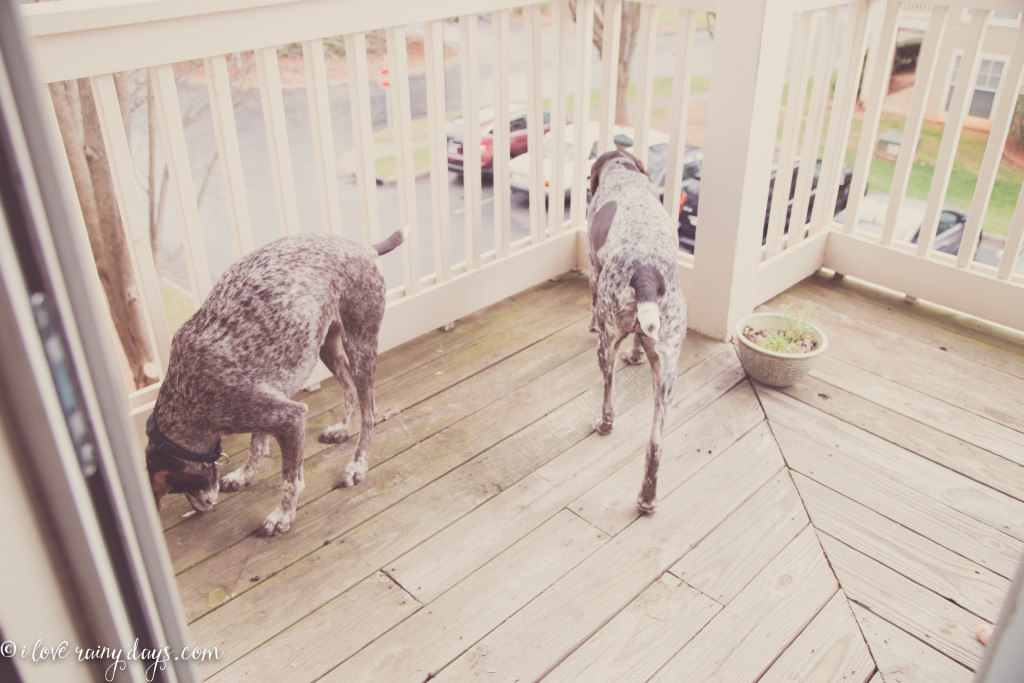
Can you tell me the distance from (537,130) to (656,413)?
1.51 m

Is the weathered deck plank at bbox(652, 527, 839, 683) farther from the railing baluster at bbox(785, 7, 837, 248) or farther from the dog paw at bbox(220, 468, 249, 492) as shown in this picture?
the railing baluster at bbox(785, 7, 837, 248)

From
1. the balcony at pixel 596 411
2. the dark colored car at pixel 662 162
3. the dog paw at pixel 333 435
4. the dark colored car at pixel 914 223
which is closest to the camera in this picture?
the balcony at pixel 596 411

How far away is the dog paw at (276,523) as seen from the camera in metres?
2.34

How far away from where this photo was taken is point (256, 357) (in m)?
2.10

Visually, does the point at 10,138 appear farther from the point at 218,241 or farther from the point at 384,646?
the point at 218,241

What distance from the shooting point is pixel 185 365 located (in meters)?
2.06

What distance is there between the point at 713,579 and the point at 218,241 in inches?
298

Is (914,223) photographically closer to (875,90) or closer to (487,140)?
(875,90)

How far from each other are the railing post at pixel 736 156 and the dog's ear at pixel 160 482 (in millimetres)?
2167

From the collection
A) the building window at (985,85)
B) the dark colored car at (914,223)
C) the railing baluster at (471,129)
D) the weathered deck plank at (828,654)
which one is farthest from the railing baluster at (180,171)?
the building window at (985,85)

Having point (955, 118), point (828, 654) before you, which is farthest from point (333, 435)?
point (955, 118)

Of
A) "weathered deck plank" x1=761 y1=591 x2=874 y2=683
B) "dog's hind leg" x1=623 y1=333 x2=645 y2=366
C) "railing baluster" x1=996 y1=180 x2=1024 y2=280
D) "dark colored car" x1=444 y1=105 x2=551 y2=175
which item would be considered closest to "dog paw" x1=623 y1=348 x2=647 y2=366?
"dog's hind leg" x1=623 y1=333 x2=645 y2=366

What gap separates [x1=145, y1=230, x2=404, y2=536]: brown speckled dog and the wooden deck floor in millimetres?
308

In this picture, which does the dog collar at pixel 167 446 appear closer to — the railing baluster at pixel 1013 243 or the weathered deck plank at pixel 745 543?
the weathered deck plank at pixel 745 543
